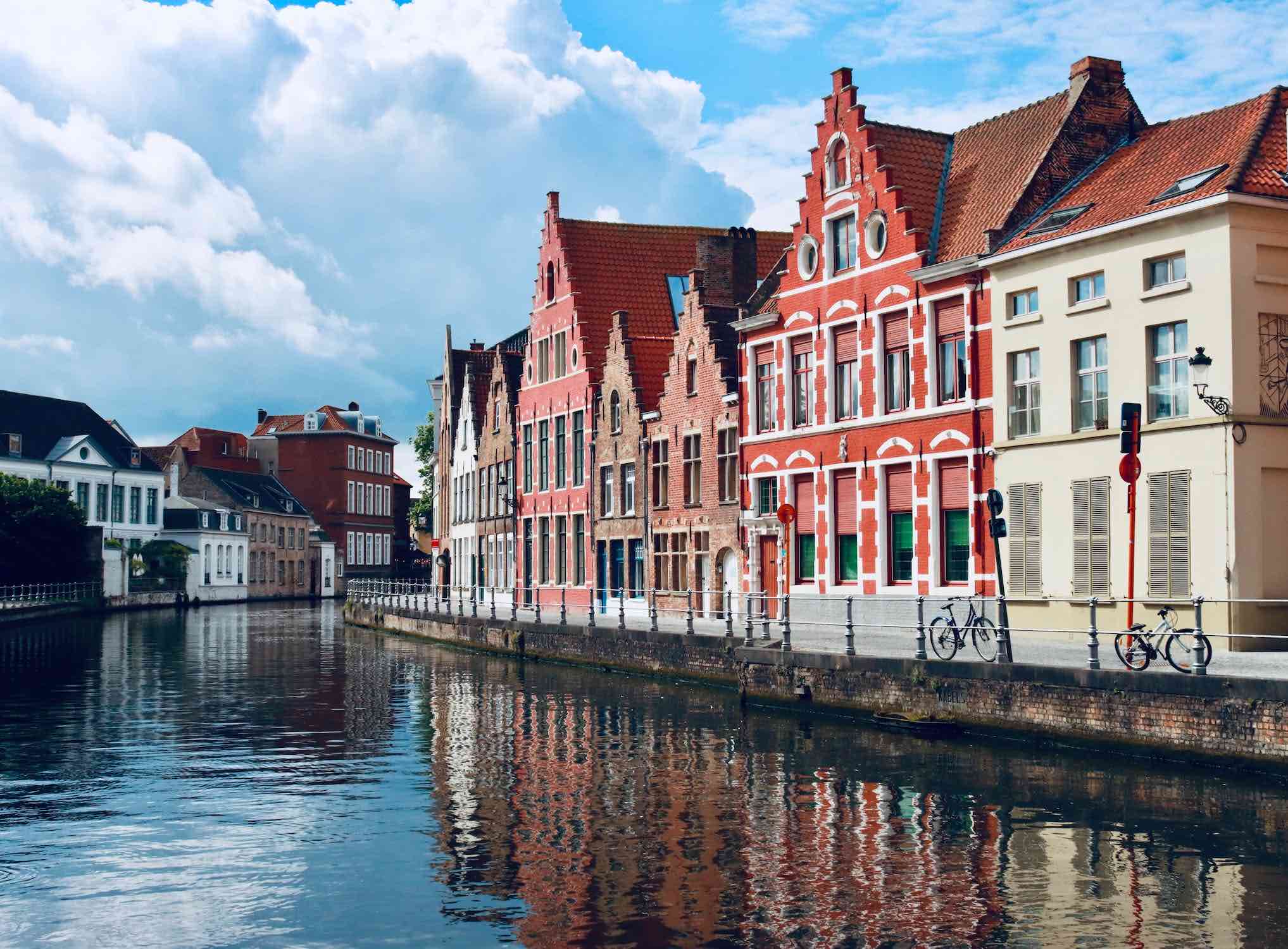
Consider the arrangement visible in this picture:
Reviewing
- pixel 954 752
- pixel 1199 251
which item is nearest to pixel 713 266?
pixel 1199 251

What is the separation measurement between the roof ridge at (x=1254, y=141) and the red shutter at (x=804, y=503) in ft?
45.7

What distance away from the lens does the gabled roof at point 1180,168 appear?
88.1 ft

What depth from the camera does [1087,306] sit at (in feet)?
94.5

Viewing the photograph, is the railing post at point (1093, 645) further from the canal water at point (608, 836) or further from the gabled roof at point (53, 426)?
the gabled roof at point (53, 426)

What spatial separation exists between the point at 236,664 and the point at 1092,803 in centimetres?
2878

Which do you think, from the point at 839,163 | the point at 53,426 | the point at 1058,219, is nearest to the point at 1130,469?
the point at 1058,219

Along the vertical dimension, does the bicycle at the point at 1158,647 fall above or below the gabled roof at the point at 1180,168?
below

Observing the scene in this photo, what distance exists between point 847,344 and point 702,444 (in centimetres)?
791

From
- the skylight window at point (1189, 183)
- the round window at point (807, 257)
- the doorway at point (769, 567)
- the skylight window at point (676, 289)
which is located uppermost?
the skylight window at point (676, 289)

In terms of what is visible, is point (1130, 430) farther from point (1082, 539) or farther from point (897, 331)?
point (897, 331)

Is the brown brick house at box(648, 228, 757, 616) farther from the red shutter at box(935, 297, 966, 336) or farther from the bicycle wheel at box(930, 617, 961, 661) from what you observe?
the bicycle wheel at box(930, 617, 961, 661)

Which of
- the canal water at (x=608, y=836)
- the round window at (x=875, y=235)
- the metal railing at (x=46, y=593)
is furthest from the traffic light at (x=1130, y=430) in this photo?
the metal railing at (x=46, y=593)

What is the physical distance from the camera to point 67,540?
78.1 m

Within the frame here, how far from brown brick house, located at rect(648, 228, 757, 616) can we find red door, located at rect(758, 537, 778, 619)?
0.98 m
